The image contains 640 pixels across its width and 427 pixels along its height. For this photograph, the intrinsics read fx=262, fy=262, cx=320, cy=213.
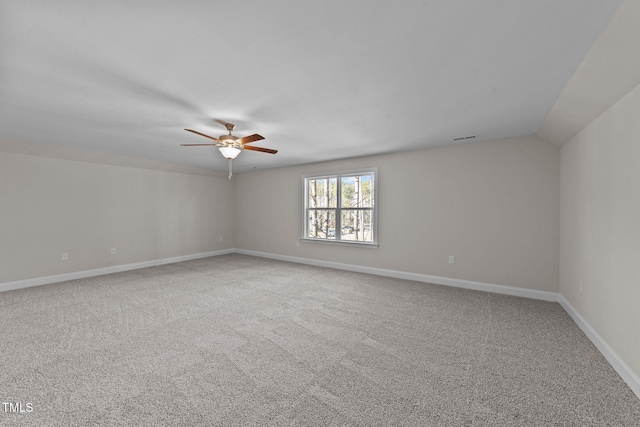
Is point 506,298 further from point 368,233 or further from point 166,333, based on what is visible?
point 166,333

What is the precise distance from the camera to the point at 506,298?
365cm

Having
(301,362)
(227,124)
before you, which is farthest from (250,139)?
(301,362)

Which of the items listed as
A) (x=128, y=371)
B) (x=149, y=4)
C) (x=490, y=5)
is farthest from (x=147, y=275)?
(x=490, y=5)

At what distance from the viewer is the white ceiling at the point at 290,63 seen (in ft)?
4.58

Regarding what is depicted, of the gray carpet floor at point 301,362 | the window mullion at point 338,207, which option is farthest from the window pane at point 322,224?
the gray carpet floor at point 301,362

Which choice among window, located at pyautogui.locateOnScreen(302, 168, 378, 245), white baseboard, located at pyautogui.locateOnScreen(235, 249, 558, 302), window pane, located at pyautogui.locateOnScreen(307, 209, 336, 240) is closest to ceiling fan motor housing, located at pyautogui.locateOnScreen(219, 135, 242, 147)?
window, located at pyautogui.locateOnScreen(302, 168, 378, 245)

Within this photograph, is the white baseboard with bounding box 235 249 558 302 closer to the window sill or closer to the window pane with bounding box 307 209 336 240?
the window sill

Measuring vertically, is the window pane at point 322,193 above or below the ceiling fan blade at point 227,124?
below

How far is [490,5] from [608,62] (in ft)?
3.66

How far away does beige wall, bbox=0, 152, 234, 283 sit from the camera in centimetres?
416

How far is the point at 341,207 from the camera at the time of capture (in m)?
5.59

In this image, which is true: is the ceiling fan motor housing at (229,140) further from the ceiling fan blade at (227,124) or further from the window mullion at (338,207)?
the window mullion at (338,207)

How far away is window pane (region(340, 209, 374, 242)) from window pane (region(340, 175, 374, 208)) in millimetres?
141

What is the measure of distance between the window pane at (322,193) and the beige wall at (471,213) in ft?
1.14
